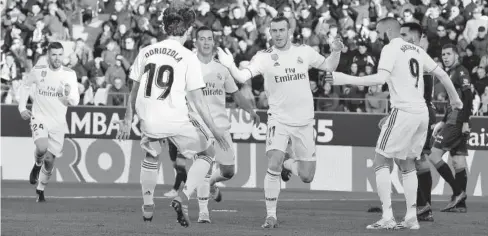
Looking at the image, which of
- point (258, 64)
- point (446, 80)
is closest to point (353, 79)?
point (446, 80)

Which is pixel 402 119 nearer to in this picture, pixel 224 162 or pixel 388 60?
pixel 388 60

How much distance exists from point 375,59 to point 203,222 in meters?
12.4

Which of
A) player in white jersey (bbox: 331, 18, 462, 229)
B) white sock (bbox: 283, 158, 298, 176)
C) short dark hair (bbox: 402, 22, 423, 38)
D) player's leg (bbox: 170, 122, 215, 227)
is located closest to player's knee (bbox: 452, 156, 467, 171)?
white sock (bbox: 283, 158, 298, 176)

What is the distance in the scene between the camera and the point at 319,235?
12398mm

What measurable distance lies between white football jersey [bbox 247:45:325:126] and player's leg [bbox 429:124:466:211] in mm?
3445

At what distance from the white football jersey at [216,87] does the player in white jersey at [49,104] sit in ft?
12.2

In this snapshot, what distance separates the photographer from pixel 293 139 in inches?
546

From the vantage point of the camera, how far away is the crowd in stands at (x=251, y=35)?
948 inches

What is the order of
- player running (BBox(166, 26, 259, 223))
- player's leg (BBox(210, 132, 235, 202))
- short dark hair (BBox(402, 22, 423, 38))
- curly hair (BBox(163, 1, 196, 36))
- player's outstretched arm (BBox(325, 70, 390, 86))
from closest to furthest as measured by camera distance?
curly hair (BBox(163, 1, 196, 36)), player's outstretched arm (BBox(325, 70, 390, 86)), short dark hair (BBox(402, 22, 423, 38)), player running (BBox(166, 26, 259, 223)), player's leg (BBox(210, 132, 235, 202))

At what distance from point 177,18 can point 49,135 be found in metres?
6.66

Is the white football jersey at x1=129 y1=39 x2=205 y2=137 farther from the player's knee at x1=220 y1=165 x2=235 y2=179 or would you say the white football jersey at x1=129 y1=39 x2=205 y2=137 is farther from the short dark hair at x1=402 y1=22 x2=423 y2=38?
the player's knee at x1=220 y1=165 x2=235 y2=179

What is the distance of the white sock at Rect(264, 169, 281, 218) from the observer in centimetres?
1344

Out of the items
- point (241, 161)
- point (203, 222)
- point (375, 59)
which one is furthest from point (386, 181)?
point (375, 59)

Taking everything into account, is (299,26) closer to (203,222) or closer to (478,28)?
(478,28)
